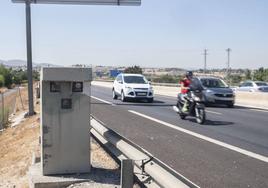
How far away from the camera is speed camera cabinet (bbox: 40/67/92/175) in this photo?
6965 mm

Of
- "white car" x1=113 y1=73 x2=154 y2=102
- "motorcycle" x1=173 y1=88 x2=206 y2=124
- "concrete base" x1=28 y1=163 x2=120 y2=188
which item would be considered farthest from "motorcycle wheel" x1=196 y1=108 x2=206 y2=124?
"white car" x1=113 y1=73 x2=154 y2=102

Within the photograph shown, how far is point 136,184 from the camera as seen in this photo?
6766 mm

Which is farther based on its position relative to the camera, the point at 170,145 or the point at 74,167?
the point at 170,145

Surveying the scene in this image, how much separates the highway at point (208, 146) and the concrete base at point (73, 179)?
1.41 meters

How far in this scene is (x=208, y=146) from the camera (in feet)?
37.2

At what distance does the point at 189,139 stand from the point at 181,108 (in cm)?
565

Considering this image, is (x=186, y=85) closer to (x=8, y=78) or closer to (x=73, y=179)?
(x=73, y=179)

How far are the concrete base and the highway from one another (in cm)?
141

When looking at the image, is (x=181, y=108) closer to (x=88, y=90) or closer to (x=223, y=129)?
(x=223, y=129)

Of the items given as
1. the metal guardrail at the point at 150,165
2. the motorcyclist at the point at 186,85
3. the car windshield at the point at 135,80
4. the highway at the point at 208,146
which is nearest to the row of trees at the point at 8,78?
the car windshield at the point at 135,80

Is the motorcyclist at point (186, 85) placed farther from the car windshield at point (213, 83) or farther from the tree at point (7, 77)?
the tree at point (7, 77)

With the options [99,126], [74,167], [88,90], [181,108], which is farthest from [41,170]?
[181,108]

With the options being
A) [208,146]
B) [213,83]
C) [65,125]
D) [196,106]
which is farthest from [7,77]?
[65,125]

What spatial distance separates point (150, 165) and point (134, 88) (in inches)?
933
